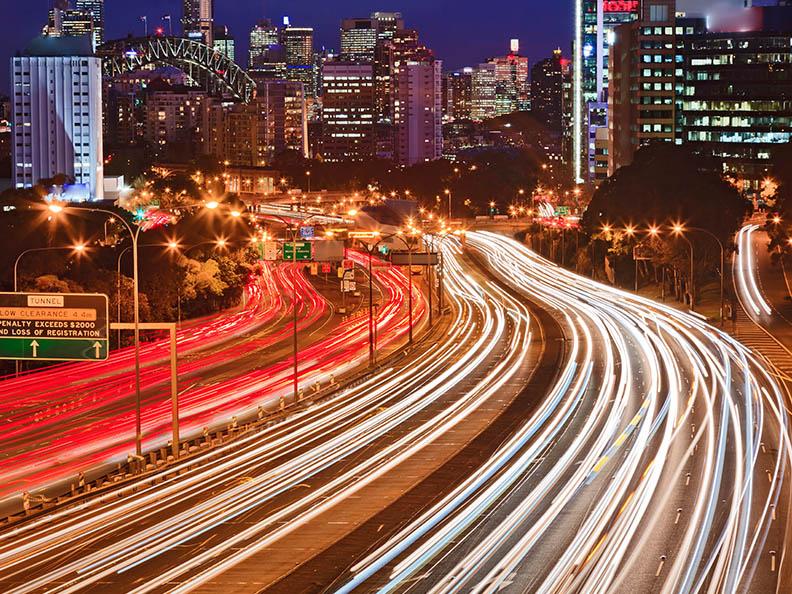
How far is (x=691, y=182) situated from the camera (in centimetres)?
8694

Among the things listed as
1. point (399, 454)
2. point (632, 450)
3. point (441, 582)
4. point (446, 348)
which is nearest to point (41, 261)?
point (446, 348)

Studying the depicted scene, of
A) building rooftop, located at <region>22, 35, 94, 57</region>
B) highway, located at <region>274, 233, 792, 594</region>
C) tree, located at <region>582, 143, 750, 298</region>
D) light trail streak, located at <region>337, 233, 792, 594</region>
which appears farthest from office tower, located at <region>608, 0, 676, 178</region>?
highway, located at <region>274, 233, 792, 594</region>

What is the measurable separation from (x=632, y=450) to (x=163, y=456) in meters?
15.2

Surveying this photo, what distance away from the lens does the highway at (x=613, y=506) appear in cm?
2594

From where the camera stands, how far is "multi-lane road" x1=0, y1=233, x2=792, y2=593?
86.1 feet

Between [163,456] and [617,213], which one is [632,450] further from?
[617,213]

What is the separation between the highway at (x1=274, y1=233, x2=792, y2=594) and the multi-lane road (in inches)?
3.2

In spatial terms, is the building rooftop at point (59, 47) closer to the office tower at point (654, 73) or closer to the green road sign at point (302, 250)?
the office tower at point (654, 73)

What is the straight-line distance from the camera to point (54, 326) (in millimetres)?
38625

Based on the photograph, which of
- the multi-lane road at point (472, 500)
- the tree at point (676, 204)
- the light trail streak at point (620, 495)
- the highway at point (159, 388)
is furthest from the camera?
the tree at point (676, 204)

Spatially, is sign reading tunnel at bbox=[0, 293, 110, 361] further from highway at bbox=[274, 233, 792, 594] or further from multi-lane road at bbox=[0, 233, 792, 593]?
highway at bbox=[274, 233, 792, 594]

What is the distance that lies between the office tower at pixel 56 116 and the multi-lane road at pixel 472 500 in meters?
137

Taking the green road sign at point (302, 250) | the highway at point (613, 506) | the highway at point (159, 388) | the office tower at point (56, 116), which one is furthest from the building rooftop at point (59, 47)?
the highway at point (613, 506)

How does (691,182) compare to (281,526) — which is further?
(691,182)
